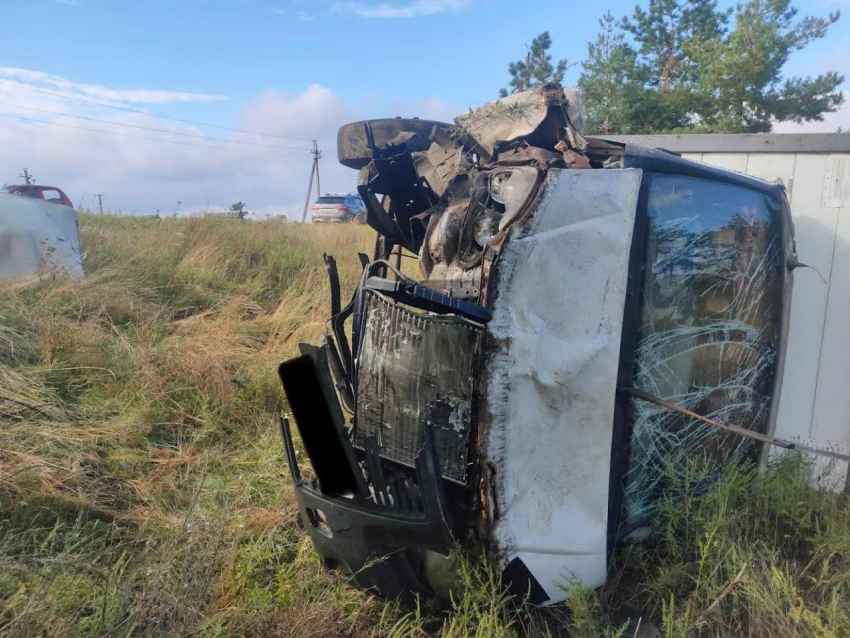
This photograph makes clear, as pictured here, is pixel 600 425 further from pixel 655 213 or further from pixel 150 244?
pixel 150 244

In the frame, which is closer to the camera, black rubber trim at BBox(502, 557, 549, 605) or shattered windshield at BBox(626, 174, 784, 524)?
black rubber trim at BBox(502, 557, 549, 605)

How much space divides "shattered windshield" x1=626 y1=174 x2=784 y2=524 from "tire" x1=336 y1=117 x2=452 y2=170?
1.19 meters

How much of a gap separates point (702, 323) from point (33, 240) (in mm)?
6558

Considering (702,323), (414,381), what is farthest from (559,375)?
(702,323)

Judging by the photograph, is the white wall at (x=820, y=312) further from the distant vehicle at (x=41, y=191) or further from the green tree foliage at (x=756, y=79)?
the distant vehicle at (x=41, y=191)

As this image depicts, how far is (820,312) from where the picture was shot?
3484mm

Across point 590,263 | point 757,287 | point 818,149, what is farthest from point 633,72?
point 590,263

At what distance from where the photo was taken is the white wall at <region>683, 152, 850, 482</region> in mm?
3453

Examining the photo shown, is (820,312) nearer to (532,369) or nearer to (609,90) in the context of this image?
(532,369)

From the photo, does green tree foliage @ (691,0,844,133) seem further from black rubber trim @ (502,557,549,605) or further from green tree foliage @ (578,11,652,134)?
black rubber trim @ (502,557,549,605)

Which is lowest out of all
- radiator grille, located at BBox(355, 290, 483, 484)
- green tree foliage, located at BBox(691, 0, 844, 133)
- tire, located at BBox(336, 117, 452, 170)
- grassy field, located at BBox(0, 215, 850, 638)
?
grassy field, located at BBox(0, 215, 850, 638)

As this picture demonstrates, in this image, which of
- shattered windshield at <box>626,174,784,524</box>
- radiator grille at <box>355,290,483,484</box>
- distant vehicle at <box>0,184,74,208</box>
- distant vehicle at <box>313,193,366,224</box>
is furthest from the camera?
distant vehicle at <box>313,193,366,224</box>

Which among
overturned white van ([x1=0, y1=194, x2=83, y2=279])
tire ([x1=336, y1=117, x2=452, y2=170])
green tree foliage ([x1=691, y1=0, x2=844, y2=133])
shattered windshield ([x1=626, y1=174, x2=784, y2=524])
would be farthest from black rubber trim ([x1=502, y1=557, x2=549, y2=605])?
green tree foliage ([x1=691, y1=0, x2=844, y2=133])

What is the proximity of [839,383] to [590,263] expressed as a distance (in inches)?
95.0
